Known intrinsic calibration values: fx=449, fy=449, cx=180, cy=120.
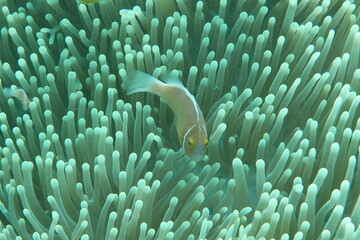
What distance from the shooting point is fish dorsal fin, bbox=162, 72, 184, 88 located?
1.55 m

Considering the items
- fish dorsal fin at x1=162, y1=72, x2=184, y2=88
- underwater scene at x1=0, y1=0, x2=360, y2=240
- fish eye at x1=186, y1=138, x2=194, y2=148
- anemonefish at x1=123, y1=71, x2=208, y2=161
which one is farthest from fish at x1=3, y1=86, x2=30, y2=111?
fish eye at x1=186, y1=138, x2=194, y2=148

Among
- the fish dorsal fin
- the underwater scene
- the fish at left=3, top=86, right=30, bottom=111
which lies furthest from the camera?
the fish at left=3, top=86, right=30, bottom=111

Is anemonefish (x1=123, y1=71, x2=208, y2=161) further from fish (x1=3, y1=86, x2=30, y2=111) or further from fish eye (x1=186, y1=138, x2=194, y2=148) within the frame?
fish (x1=3, y1=86, x2=30, y2=111)

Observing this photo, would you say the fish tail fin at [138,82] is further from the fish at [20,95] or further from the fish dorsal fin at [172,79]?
the fish at [20,95]

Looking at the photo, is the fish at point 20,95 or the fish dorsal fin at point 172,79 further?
the fish at point 20,95

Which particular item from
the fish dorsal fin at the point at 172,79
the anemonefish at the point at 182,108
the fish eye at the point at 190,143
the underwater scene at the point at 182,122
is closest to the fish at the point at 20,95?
the underwater scene at the point at 182,122

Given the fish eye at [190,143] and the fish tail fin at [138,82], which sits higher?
the fish tail fin at [138,82]

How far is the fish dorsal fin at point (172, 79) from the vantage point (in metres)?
1.55

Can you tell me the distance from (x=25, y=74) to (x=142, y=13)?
53 centimetres

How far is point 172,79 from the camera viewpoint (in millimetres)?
1566

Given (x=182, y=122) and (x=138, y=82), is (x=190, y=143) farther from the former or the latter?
(x=138, y=82)

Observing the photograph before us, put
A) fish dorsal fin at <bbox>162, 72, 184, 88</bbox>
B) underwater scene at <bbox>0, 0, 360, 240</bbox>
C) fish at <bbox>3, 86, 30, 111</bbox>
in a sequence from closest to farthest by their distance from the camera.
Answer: underwater scene at <bbox>0, 0, 360, 240</bbox> → fish dorsal fin at <bbox>162, 72, 184, 88</bbox> → fish at <bbox>3, 86, 30, 111</bbox>

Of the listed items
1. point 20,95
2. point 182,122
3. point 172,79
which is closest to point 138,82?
point 172,79

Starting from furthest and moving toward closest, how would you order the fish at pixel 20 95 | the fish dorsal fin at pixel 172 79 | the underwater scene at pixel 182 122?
the fish at pixel 20 95 → the fish dorsal fin at pixel 172 79 → the underwater scene at pixel 182 122
